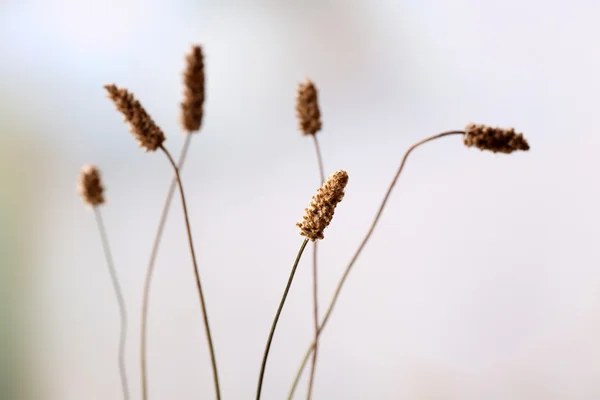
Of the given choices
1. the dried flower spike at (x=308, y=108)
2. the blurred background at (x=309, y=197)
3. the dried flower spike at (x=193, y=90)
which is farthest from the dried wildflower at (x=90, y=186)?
the blurred background at (x=309, y=197)

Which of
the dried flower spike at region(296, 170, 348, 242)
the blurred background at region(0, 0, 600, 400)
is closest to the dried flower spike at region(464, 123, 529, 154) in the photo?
the dried flower spike at region(296, 170, 348, 242)

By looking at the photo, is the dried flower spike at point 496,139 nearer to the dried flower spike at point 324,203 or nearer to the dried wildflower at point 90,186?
the dried flower spike at point 324,203

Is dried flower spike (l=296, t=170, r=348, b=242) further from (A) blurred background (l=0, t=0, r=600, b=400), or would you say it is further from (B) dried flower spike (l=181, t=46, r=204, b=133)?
(A) blurred background (l=0, t=0, r=600, b=400)

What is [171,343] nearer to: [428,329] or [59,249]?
[59,249]

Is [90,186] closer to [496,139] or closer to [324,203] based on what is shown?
[324,203]

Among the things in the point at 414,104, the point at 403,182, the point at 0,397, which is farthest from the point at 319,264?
the point at 0,397

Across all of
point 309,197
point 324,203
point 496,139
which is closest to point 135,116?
point 324,203
